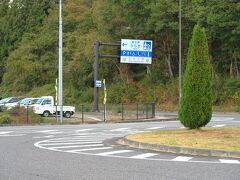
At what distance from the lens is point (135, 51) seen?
4841 cm

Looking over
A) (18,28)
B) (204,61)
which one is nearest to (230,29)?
(204,61)

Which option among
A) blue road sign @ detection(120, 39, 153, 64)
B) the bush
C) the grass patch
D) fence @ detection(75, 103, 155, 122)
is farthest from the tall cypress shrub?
blue road sign @ detection(120, 39, 153, 64)

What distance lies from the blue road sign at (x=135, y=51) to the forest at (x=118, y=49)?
6.36m

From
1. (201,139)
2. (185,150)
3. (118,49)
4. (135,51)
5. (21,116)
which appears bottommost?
(185,150)

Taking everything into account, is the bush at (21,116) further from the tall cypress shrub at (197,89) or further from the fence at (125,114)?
the tall cypress shrub at (197,89)

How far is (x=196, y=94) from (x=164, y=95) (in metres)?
40.2

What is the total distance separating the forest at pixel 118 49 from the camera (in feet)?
176

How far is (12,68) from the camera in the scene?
87.1m

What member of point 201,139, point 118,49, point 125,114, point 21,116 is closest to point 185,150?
point 201,139

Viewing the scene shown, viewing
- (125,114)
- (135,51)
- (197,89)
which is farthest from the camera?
(135,51)

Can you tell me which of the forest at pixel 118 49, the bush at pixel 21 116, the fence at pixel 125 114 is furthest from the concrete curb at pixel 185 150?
the forest at pixel 118 49

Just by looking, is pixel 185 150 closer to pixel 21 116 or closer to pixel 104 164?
pixel 104 164

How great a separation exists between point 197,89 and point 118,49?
146ft

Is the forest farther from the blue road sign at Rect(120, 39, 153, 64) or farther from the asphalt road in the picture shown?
the asphalt road
